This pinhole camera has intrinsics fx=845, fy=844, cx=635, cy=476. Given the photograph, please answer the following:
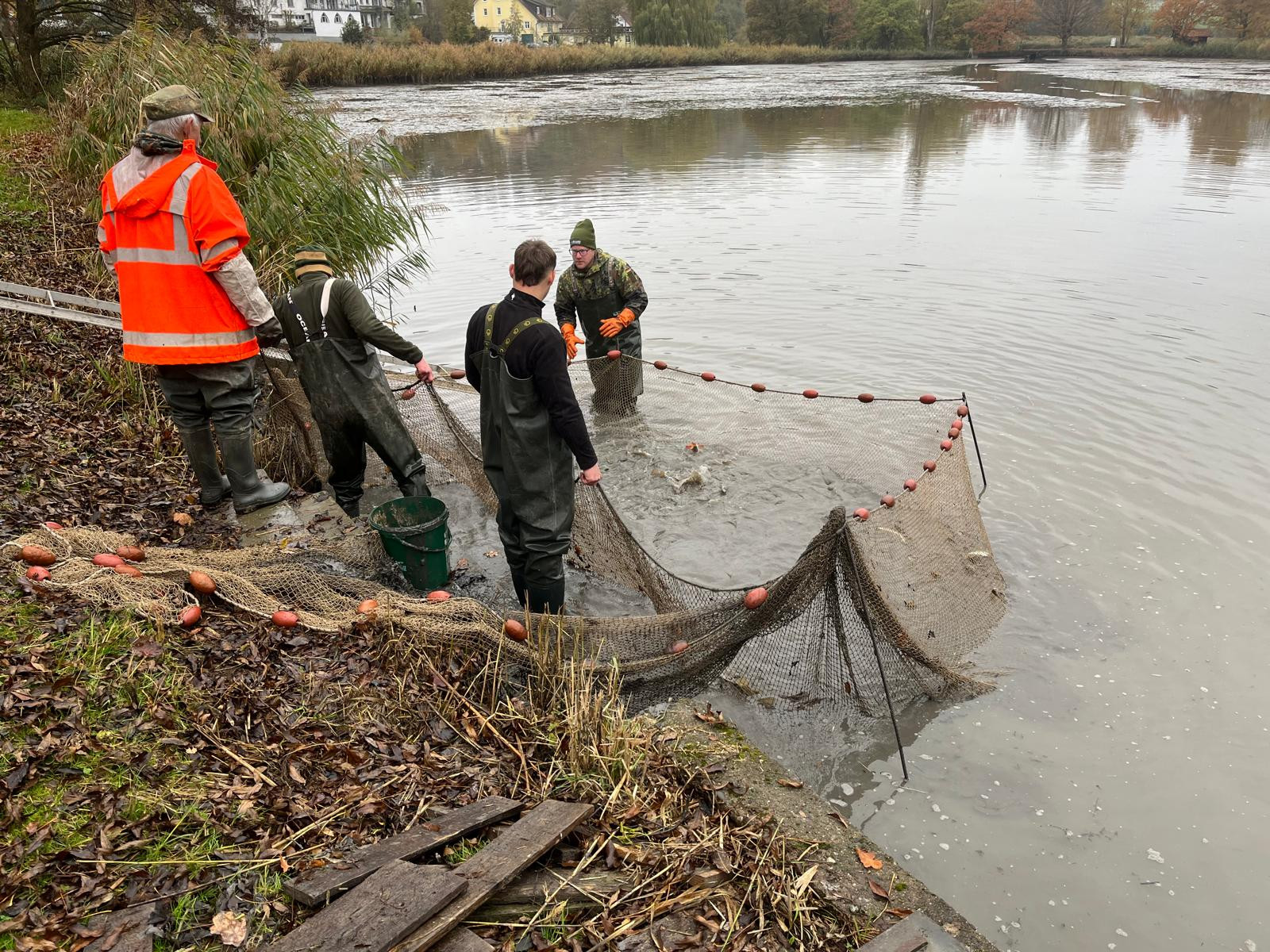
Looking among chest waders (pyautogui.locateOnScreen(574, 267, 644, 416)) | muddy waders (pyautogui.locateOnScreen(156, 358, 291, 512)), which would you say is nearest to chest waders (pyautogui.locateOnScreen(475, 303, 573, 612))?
muddy waders (pyautogui.locateOnScreen(156, 358, 291, 512))

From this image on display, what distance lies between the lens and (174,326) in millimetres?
4289

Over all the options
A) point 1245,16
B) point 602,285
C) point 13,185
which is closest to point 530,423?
point 602,285

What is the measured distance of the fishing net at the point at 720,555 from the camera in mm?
3684

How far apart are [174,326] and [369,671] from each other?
214 cm

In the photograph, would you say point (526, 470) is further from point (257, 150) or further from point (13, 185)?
point (13, 185)

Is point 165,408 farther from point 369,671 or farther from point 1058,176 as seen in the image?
point 1058,176

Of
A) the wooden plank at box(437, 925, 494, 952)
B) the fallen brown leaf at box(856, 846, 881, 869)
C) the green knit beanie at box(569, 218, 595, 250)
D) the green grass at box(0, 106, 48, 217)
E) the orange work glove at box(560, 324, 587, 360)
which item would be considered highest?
the green grass at box(0, 106, 48, 217)

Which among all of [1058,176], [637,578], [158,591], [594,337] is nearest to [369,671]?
[158,591]

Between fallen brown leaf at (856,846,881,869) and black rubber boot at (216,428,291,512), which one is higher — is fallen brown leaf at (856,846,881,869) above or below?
below

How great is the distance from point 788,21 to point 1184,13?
29762 mm

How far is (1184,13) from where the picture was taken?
2530 inches

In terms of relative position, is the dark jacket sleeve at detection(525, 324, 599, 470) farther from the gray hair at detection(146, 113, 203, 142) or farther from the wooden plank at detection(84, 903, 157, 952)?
the wooden plank at detection(84, 903, 157, 952)

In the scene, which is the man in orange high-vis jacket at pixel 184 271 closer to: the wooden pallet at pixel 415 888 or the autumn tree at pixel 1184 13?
the wooden pallet at pixel 415 888

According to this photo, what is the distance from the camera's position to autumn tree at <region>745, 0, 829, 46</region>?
69.1 metres
